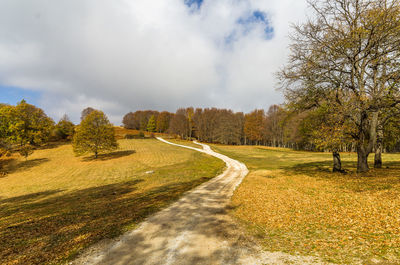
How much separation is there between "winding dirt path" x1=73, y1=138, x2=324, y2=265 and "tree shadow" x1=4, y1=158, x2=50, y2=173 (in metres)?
42.9

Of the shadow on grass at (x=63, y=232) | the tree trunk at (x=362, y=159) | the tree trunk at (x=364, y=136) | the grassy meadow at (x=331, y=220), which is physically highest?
the tree trunk at (x=364, y=136)

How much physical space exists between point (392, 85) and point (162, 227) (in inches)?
717

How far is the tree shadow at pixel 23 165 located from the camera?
110 ft

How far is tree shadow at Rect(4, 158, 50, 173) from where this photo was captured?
33.7 meters

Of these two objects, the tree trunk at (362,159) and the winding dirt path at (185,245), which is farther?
the tree trunk at (362,159)

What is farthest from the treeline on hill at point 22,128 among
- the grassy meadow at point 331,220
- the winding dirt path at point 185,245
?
the grassy meadow at point 331,220

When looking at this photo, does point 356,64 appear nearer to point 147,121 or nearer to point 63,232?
point 63,232

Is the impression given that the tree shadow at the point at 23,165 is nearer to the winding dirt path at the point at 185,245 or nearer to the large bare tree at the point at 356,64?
the winding dirt path at the point at 185,245

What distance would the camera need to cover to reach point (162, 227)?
767cm

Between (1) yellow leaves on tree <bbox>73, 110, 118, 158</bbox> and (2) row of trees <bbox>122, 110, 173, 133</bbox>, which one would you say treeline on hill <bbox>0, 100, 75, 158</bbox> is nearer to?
(1) yellow leaves on tree <bbox>73, 110, 118, 158</bbox>

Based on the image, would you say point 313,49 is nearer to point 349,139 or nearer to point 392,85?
point 392,85

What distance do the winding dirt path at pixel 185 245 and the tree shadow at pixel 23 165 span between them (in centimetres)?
4291

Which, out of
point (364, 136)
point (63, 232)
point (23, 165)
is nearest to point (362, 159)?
point (364, 136)

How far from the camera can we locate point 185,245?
6.21 meters
